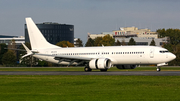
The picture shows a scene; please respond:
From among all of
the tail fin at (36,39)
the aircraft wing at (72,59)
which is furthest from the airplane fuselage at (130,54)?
the tail fin at (36,39)

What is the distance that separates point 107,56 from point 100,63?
97.8 inches

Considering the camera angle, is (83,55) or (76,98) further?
(83,55)

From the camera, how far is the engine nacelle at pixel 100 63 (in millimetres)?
51062

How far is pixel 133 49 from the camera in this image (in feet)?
169

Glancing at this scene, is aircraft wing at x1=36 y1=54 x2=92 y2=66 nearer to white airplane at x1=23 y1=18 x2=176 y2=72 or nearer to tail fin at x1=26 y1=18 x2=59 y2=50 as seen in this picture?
white airplane at x1=23 y1=18 x2=176 y2=72

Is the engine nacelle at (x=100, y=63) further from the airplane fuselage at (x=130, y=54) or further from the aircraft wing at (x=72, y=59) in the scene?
the aircraft wing at (x=72, y=59)

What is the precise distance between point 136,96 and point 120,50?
32.8 metres


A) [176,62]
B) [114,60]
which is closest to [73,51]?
[114,60]

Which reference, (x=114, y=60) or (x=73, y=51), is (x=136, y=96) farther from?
(x=73, y=51)

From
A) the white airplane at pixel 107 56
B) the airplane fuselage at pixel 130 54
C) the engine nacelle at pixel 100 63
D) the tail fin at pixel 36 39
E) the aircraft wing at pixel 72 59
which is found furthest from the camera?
the tail fin at pixel 36 39

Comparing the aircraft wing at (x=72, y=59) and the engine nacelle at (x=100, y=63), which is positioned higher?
the aircraft wing at (x=72, y=59)

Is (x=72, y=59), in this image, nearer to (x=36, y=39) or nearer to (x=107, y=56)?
(x=107, y=56)

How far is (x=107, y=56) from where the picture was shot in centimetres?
5316

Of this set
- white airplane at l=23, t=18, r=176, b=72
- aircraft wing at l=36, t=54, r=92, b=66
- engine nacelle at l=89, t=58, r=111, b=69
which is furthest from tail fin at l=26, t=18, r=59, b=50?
engine nacelle at l=89, t=58, r=111, b=69
